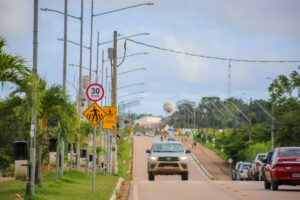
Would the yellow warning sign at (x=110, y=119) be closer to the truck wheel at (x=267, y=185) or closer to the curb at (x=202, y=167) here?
the truck wheel at (x=267, y=185)

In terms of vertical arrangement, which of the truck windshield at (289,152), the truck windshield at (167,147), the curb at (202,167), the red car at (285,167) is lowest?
the curb at (202,167)

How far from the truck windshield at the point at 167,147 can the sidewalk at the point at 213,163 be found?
4158 cm

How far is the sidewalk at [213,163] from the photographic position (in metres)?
76.6

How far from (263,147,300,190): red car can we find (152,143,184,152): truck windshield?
7.39 meters

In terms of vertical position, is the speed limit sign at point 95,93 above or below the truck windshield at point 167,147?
above

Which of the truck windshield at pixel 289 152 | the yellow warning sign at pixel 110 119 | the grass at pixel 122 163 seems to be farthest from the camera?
the grass at pixel 122 163

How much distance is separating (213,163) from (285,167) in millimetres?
67465

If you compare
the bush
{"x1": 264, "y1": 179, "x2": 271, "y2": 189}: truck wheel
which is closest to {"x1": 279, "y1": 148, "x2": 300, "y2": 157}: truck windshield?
{"x1": 264, "y1": 179, "x2": 271, "y2": 189}: truck wheel

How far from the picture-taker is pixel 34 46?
666 inches

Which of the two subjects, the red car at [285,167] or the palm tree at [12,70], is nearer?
the palm tree at [12,70]

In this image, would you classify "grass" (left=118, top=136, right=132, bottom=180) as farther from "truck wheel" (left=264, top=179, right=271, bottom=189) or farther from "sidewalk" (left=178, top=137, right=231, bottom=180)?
"truck wheel" (left=264, top=179, right=271, bottom=189)

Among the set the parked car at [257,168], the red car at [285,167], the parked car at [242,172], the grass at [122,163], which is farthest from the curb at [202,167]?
the red car at [285,167]

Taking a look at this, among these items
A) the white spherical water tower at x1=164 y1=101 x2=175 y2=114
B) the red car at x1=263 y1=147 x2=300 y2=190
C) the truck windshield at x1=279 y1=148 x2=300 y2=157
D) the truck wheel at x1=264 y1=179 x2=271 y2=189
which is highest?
the white spherical water tower at x1=164 y1=101 x2=175 y2=114

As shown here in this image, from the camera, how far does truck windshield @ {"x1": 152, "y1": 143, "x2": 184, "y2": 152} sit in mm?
30297
